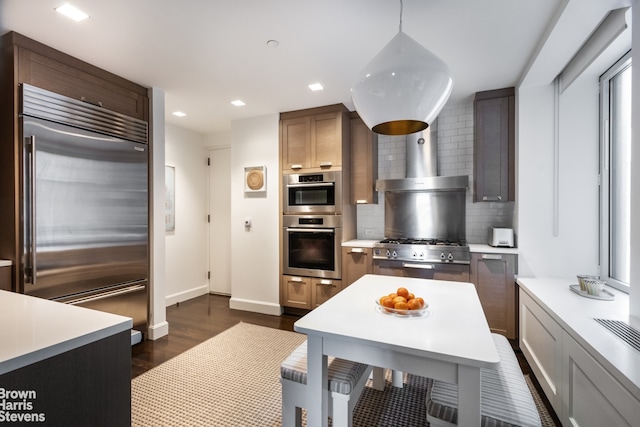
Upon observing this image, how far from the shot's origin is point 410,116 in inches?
51.9


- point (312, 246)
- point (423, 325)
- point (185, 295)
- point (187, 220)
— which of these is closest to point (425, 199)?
point (312, 246)

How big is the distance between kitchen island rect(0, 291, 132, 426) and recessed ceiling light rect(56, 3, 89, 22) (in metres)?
1.82

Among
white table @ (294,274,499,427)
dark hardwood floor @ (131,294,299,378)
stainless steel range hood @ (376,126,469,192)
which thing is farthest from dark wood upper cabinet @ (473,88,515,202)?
dark hardwood floor @ (131,294,299,378)

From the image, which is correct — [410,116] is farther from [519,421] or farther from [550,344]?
[550,344]

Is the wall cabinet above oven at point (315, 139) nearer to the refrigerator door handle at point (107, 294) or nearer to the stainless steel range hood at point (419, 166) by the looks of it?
the stainless steel range hood at point (419, 166)

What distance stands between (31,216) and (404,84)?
8.76 feet

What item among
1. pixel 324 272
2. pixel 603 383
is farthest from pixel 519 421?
pixel 324 272

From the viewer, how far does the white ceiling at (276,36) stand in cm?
193

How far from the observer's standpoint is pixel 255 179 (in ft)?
13.2

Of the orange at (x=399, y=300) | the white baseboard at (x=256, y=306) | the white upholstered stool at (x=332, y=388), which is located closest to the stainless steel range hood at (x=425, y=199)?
the white baseboard at (x=256, y=306)

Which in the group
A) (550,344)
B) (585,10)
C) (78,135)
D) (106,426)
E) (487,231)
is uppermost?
(585,10)

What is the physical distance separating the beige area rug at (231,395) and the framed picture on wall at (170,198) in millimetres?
2102

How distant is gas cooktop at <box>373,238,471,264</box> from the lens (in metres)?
3.08

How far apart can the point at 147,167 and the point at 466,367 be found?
3.18 metres
